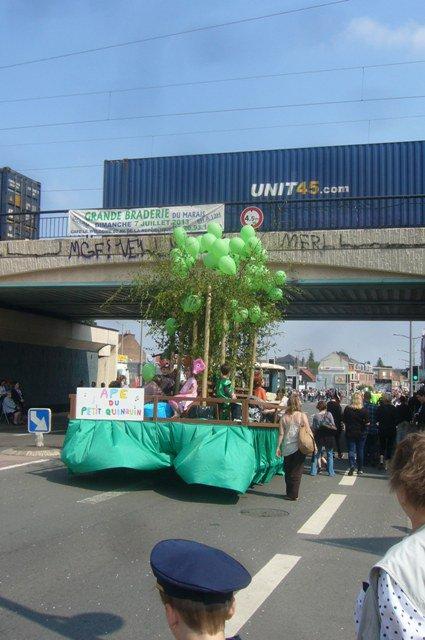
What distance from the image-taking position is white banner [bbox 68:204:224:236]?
61.5 feet

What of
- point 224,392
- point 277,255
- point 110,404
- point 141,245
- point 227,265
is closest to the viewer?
point 110,404

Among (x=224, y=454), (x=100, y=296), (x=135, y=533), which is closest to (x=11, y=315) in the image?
(x=100, y=296)

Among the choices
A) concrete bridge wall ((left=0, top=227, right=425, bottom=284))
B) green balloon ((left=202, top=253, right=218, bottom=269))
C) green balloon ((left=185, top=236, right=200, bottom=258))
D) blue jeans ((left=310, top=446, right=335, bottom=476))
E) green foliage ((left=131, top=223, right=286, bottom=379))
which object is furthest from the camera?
concrete bridge wall ((left=0, top=227, right=425, bottom=284))

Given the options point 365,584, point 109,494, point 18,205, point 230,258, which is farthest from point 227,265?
point 18,205

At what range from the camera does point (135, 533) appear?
7.66m

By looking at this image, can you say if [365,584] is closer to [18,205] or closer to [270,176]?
[270,176]

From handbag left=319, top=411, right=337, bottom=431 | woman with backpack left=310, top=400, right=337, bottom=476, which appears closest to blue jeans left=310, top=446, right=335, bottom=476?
woman with backpack left=310, top=400, right=337, bottom=476

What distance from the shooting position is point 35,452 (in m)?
15.2

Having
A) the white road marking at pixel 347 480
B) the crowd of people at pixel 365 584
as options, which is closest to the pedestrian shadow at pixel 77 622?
the crowd of people at pixel 365 584

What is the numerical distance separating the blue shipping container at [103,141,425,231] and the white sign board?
432 inches

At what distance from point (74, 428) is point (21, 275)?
34.6 feet

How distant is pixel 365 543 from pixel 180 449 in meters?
3.72

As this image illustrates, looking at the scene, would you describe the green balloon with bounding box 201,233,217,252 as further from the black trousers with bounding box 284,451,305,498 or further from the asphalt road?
the black trousers with bounding box 284,451,305,498

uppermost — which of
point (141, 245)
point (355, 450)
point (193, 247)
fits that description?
point (141, 245)
